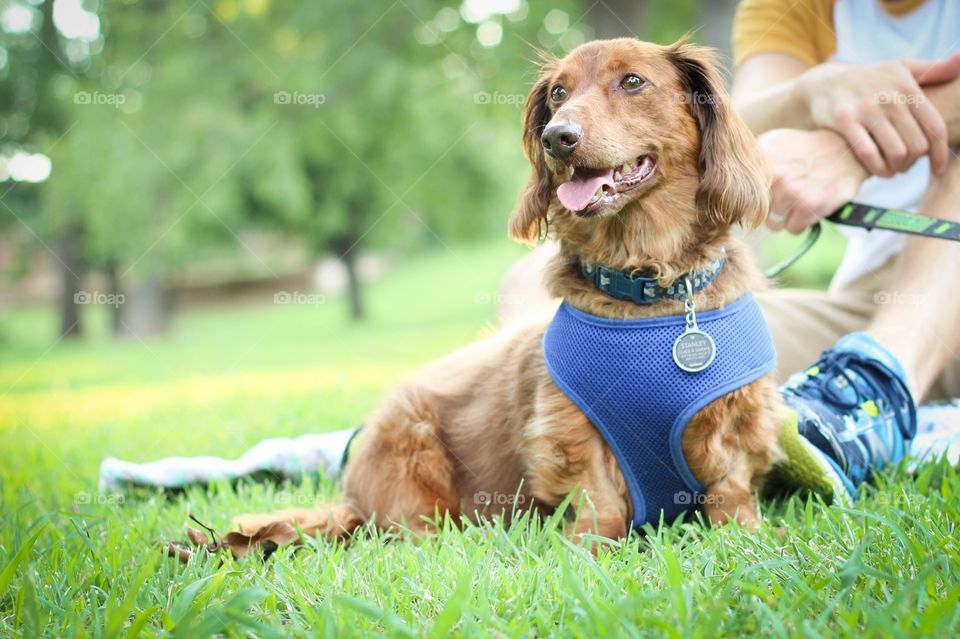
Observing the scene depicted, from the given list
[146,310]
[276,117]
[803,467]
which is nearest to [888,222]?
[803,467]

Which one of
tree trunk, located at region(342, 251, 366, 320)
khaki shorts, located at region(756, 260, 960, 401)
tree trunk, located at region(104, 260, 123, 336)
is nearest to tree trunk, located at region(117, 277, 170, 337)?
tree trunk, located at region(104, 260, 123, 336)

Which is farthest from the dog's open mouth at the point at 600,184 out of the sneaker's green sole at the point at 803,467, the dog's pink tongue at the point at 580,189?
the sneaker's green sole at the point at 803,467

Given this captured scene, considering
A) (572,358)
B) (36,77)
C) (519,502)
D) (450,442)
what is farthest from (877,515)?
(36,77)

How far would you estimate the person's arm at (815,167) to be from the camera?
8.71 ft

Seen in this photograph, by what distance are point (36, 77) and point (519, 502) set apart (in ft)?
58.3

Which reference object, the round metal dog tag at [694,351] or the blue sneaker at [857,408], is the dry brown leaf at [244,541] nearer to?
the round metal dog tag at [694,351]

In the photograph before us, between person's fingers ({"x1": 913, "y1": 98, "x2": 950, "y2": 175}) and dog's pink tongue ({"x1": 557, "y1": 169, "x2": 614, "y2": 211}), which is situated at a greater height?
person's fingers ({"x1": 913, "y1": 98, "x2": 950, "y2": 175})

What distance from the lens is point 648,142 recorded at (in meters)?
2.21

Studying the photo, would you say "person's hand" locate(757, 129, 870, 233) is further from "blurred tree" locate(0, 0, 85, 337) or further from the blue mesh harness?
"blurred tree" locate(0, 0, 85, 337)

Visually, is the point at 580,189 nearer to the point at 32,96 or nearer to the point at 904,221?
the point at 904,221

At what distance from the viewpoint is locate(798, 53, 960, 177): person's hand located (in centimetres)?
265

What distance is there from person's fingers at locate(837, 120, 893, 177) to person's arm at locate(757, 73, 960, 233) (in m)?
0.02

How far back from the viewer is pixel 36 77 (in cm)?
1639

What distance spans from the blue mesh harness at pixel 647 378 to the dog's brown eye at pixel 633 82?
65 cm
